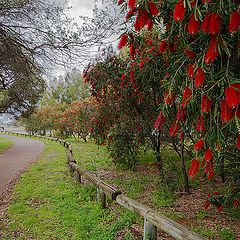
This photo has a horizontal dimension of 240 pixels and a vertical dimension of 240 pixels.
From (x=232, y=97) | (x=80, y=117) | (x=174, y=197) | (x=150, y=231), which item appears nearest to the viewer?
(x=232, y=97)

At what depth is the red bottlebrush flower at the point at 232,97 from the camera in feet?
4.44

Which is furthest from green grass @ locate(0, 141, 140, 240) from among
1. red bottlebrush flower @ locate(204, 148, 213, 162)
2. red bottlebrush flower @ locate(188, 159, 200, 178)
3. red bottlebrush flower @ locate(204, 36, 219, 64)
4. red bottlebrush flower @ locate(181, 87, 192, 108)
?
red bottlebrush flower @ locate(204, 36, 219, 64)

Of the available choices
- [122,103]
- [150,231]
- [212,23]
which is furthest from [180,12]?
[122,103]

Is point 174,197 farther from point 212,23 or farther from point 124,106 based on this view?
point 212,23

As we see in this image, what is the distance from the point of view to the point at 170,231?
2836mm

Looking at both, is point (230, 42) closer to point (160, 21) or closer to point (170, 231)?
point (160, 21)

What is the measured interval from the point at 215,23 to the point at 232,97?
48 centimetres

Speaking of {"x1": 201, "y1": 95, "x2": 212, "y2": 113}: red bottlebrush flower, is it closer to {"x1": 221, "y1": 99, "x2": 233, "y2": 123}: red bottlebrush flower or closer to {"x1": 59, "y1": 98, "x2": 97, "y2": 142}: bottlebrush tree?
{"x1": 221, "y1": 99, "x2": 233, "y2": 123}: red bottlebrush flower

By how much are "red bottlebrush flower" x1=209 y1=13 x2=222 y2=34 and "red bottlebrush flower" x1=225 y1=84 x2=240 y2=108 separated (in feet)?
1.18

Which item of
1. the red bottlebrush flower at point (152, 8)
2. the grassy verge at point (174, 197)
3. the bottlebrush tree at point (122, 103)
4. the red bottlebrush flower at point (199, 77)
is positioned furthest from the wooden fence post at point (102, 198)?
the red bottlebrush flower at point (152, 8)

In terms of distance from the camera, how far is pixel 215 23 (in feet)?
4.84

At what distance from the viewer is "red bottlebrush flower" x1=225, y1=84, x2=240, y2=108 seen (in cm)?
135

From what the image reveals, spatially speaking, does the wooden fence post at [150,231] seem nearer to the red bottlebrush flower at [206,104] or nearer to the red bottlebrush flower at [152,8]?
the red bottlebrush flower at [206,104]

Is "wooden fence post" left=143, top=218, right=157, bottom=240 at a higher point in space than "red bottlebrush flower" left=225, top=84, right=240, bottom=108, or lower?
lower
